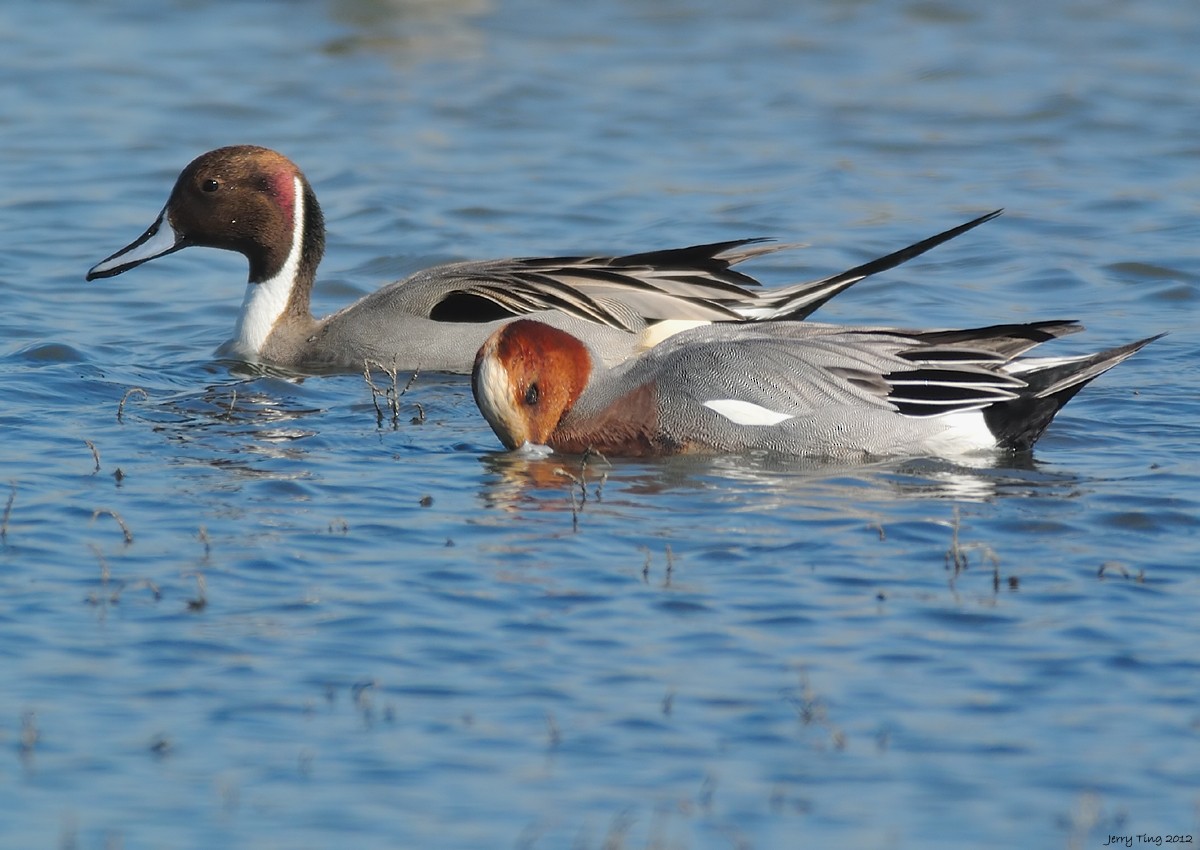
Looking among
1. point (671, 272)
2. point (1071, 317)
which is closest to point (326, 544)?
point (671, 272)

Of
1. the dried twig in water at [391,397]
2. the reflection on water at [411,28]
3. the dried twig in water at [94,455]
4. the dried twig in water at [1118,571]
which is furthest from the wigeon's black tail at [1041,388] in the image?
the reflection on water at [411,28]

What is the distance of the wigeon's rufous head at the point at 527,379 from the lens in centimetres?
673

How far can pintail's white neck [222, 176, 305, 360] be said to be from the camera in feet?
29.0

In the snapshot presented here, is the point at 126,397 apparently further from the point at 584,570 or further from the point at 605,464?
the point at 584,570

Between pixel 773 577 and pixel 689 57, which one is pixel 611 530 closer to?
pixel 773 577

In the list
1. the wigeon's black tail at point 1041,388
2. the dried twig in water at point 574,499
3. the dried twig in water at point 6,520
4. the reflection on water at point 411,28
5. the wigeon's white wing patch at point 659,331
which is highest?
the reflection on water at point 411,28

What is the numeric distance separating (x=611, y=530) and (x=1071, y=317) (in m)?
4.26

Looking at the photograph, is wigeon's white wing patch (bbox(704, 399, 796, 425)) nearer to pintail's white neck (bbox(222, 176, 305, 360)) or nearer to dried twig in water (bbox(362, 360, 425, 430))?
dried twig in water (bbox(362, 360, 425, 430))

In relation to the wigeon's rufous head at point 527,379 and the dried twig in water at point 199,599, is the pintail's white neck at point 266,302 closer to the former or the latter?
the wigeon's rufous head at point 527,379

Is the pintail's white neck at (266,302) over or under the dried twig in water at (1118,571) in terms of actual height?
over

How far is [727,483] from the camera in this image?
6336 millimetres

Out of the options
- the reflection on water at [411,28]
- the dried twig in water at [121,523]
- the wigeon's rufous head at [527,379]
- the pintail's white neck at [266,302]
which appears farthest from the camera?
the reflection on water at [411,28]

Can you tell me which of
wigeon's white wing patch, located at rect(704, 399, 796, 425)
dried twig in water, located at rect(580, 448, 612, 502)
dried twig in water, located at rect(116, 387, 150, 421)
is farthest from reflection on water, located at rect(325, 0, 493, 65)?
wigeon's white wing patch, located at rect(704, 399, 796, 425)

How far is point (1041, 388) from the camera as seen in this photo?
6.64 meters
